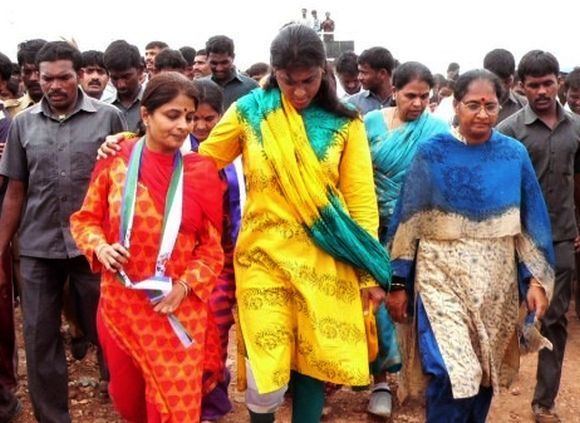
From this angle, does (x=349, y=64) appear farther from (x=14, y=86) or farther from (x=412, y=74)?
(x=412, y=74)

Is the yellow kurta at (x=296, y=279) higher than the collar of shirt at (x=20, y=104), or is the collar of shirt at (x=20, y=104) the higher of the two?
the collar of shirt at (x=20, y=104)

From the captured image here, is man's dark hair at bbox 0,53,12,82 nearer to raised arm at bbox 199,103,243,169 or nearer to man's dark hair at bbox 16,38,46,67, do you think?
man's dark hair at bbox 16,38,46,67

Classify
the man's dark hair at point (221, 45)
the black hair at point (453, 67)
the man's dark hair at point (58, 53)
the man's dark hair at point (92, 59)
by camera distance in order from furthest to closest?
the black hair at point (453, 67), the man's dark hair at point (221, 45), the man's dark hair at point (92, 59), the man's dark hair at point (58, 53)

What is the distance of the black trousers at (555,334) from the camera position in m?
4.69

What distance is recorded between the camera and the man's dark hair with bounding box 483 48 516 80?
6.56m

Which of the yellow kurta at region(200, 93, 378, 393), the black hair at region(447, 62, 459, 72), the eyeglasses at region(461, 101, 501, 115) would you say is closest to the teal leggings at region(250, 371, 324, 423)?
the yellow kurta at region(200, 93, 378, 393)

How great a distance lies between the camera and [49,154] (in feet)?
13.3

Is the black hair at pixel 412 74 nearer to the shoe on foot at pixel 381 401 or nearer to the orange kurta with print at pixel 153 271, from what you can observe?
the orange kurta with print at pixel 153 271

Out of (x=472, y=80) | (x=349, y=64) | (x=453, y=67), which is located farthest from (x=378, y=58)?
(x=453, y=67)

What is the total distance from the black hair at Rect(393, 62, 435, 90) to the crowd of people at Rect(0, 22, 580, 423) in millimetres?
917

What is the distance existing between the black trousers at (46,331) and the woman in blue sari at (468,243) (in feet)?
5.77

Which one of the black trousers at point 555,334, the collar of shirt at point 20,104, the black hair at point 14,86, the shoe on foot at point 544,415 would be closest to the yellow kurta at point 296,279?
the black trousers at point 555,334

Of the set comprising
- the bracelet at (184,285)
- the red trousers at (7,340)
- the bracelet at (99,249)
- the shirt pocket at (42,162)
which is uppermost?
the shirt pocket at (42,162)

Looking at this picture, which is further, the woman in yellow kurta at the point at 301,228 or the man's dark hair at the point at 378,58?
the man's dark hair at the point at 378,58
